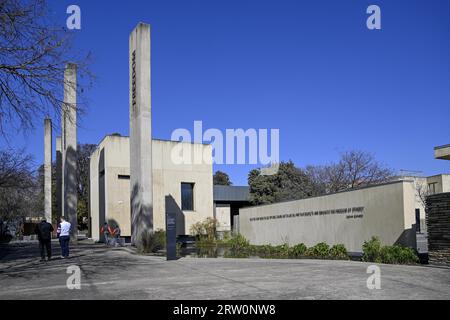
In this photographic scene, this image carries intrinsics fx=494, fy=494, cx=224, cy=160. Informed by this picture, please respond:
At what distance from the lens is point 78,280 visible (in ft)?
42.9

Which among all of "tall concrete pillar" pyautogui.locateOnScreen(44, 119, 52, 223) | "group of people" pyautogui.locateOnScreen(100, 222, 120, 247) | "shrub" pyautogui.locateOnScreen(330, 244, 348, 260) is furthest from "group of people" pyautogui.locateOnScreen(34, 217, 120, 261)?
"tall concrete pillar" pyautogui.locateOnScreen(44, 119, 52, 223)

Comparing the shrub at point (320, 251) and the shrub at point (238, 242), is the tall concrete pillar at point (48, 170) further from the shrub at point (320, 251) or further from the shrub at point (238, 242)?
the shrub at point (320, 251)

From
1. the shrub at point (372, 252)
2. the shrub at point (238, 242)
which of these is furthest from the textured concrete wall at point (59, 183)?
the shrub at point (372, 252)

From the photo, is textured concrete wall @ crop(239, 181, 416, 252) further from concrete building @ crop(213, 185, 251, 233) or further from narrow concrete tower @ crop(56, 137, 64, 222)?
narrow concrete tower @ crop(56, 137, 64, 222)

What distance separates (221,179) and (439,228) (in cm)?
8805

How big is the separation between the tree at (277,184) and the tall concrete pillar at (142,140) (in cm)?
3206

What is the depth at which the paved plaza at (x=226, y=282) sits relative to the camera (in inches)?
411

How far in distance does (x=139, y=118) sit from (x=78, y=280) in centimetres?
1647

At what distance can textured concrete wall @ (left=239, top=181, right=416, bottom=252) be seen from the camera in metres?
19.2

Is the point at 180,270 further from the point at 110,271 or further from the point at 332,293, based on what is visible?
the point at 332,293

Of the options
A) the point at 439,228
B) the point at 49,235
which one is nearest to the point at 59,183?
the point at 49,235

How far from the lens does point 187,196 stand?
147ft

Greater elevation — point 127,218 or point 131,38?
point 131,38

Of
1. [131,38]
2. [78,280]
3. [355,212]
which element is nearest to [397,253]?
[355,212]
